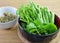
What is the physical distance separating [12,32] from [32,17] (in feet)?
0.59

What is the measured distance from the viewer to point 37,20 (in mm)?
861

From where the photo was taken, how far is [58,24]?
0.90 meters

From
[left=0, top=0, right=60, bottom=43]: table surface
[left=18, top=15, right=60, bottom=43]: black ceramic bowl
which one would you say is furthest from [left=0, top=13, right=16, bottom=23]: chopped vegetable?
[left=18, top=15, right=60, bottom=43]: black ceramic bowl

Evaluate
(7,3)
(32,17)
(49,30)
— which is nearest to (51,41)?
(49,30)

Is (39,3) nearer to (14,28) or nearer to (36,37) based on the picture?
(14,28)

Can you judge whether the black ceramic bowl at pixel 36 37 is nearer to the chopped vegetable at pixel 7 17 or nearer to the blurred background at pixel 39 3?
the chopped vegetable at pixel 7 17

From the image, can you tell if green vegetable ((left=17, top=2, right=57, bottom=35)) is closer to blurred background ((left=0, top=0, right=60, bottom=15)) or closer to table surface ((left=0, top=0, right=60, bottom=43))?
table surface ((left=0, top=0, right=60, bottom=43))

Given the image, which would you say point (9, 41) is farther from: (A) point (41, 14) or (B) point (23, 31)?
(A) point (41, 14)

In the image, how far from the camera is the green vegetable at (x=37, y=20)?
83cm

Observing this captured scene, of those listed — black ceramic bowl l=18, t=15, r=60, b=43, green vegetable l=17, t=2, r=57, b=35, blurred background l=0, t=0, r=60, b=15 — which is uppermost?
blurred background l=0, t=0, r=60, b=15

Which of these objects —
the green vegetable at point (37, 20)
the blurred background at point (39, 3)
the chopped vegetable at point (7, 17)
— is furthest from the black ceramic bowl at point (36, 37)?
the blurred background at point (39, 3)

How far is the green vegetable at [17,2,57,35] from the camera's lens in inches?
32.5

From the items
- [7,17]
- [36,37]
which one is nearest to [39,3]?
[7,17]

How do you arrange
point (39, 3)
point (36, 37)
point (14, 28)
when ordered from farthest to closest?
point (39, 3), point (14, 28), point (36, 37)
